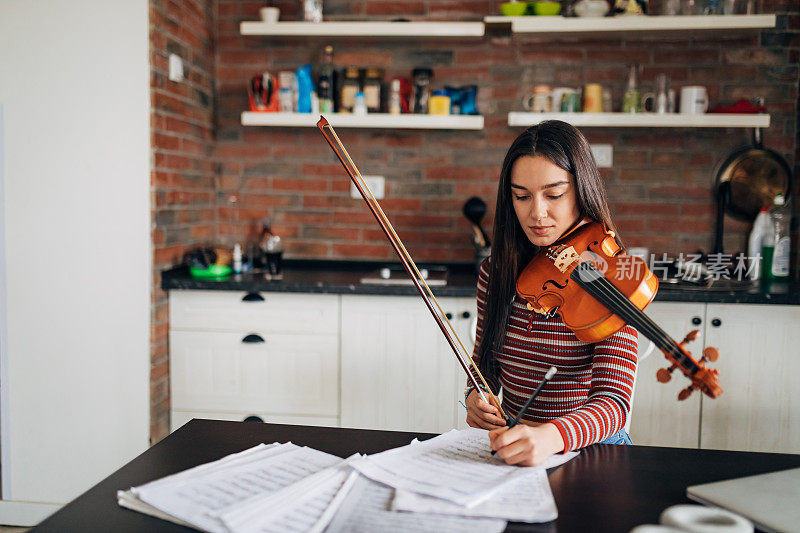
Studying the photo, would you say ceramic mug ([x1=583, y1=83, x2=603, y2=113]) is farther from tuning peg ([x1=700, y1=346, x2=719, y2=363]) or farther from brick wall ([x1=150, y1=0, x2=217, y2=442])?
tuning peg ([x1=700, y1=346, x2=719, y2=363])

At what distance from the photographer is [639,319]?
975 millimetres

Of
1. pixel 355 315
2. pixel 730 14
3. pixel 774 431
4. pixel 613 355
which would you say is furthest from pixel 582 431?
pixel 730 14

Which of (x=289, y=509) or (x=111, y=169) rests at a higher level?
(x=111, y=169)

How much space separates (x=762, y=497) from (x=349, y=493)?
0.54 m

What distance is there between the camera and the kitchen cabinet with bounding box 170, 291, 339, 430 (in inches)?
97.3

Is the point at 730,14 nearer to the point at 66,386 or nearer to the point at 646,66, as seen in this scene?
the point at 646,66

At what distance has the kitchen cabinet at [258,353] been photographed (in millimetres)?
2473

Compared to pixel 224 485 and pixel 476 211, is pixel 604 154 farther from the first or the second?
pixel 224 485

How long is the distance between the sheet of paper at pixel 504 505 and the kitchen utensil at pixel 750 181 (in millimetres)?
2314

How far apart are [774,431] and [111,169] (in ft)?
8.32

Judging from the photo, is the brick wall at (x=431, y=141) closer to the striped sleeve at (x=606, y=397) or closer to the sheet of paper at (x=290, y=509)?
the striped sleeve at (x=606, y=397)

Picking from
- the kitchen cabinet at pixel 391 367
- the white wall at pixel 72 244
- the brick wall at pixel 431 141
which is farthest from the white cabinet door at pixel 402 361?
the white wall at pixel 72 244

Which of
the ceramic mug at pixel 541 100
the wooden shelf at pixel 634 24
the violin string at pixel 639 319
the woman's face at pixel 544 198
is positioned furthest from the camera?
the ceramic mug at pixel 541 100

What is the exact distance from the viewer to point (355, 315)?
2453 mm
